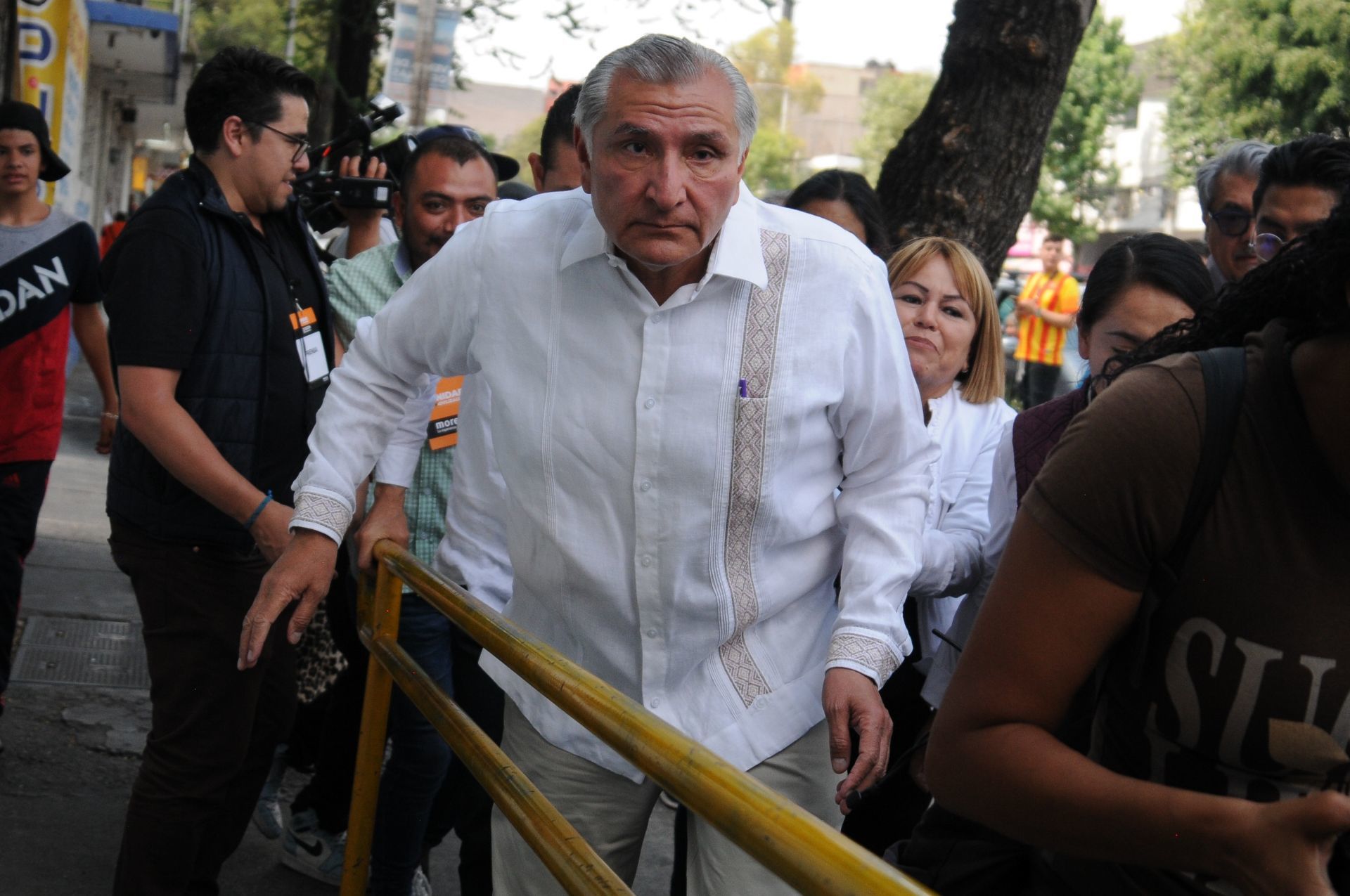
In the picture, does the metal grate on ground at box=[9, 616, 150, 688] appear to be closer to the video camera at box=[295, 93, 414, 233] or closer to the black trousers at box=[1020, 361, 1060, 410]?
the video camera at box=[295, 93, 414, 233]

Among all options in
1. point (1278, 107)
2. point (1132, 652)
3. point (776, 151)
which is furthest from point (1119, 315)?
point (776, 151)

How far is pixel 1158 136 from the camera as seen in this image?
2482 inches

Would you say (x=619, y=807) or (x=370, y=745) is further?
(x=370, y=745)

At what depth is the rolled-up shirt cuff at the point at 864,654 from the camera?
2.42 meters

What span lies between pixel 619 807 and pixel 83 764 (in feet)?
9.42

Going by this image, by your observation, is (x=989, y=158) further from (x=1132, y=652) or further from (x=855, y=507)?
(x=1132, y=652)

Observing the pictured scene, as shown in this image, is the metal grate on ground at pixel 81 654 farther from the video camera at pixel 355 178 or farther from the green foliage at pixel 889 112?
the green foliage at pixel 889 112

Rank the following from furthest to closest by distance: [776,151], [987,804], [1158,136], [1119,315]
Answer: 1. [776,151]
2. [1158,136]
3. [1119,315]
4. [987,804]

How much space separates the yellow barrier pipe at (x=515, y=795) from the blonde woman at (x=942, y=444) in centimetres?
89

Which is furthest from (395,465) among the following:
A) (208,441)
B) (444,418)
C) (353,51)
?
(353,51)

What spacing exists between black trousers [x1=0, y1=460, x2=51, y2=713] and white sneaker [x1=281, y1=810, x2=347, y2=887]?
1.18 meters

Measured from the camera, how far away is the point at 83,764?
4801mm

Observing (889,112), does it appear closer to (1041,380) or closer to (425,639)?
(1041,380)

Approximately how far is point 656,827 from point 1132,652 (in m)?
3.59
